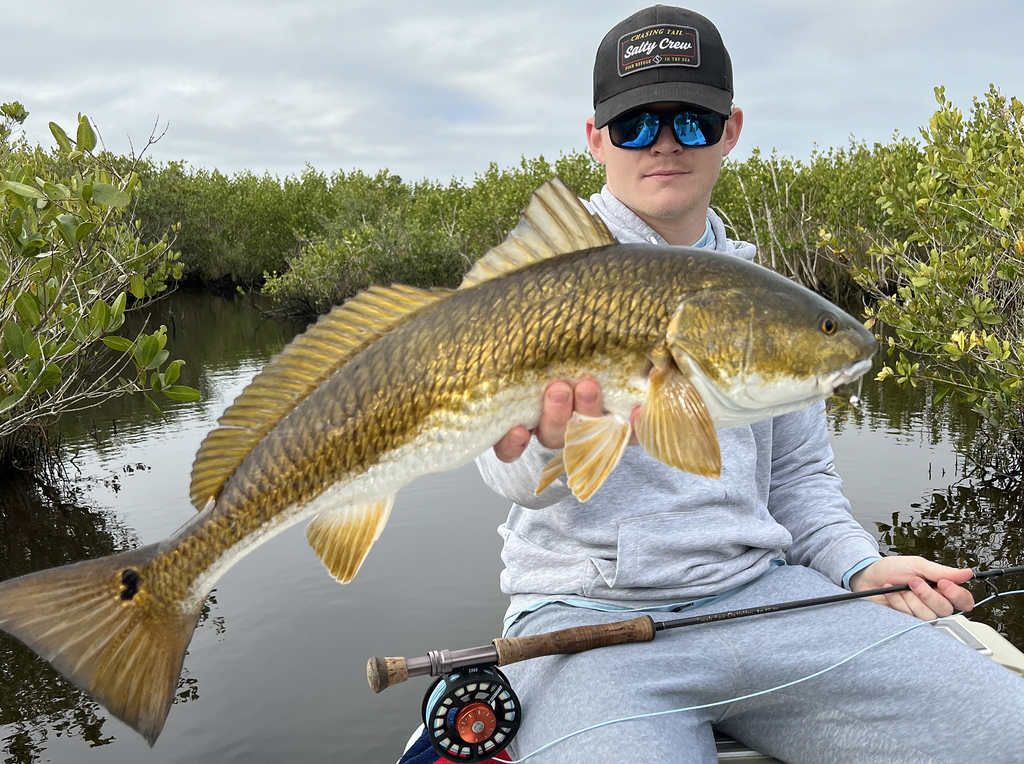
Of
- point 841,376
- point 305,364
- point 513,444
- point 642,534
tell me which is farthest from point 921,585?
point 305,364

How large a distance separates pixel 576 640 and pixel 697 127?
1797 mm

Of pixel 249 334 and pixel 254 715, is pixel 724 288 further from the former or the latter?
pixel 249 334

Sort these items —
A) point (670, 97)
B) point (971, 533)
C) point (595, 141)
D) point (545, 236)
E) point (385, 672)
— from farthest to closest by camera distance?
point (971, 533), point (595, 141), point (670, 97), point (385, 672), point (545, 236)

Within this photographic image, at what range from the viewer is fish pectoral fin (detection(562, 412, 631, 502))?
2.11 metres

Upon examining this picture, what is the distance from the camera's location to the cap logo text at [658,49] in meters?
2.76

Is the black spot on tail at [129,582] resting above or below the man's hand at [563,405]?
A: below

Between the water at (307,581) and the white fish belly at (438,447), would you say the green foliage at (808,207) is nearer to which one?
the water at (307,581)

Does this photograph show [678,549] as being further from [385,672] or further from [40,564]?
[40,564]

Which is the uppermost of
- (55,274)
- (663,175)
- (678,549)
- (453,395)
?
(55,274)

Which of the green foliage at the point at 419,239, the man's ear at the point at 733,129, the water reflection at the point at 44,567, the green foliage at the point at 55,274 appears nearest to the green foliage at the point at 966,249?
the man's ear at the point at 733,129

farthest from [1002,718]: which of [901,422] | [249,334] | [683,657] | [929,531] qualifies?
[249,334]

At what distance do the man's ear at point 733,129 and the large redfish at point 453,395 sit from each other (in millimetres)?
1185

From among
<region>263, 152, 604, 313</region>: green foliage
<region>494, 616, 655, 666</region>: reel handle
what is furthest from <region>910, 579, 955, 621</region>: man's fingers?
<region>263, 152, 604, 313</region>: green foliage

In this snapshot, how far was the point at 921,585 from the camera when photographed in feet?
9.29
